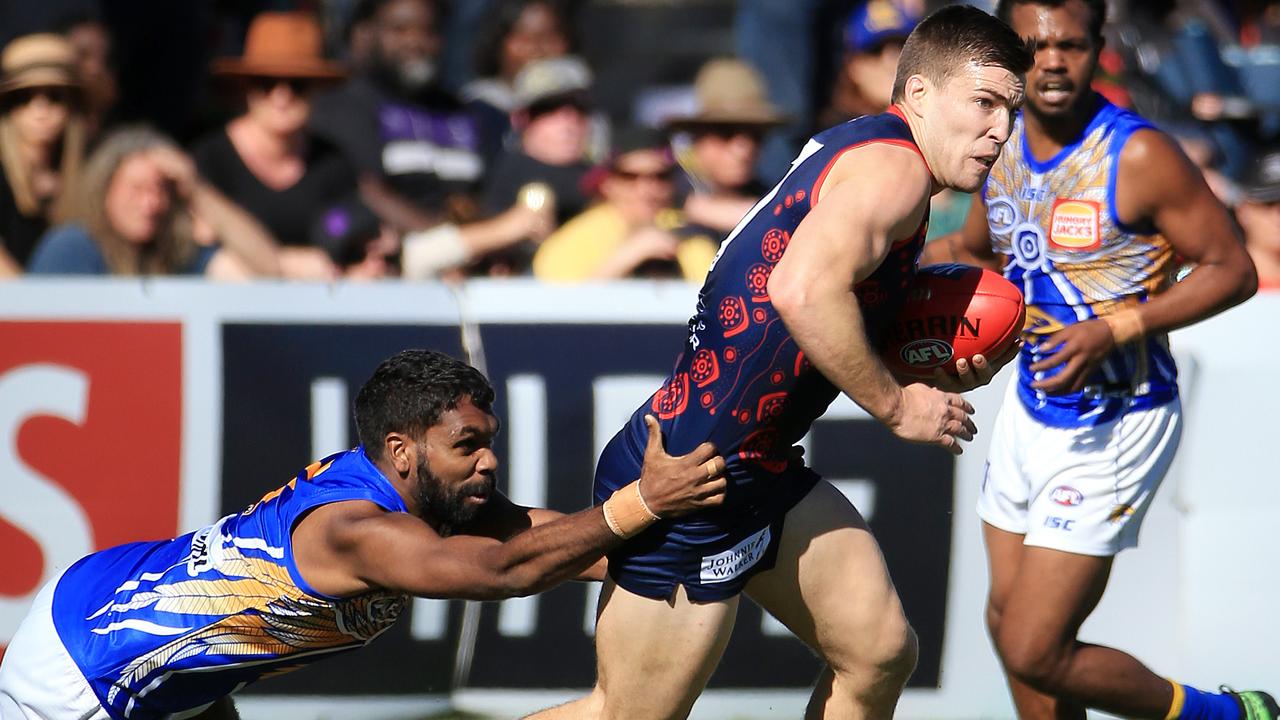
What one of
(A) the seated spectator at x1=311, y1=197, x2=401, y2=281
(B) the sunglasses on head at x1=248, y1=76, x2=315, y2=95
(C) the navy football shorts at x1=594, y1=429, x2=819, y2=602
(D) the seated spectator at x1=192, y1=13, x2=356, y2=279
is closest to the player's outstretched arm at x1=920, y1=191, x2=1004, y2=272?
(C) the navy football shorts at x1=594, y1=429, x2=819, y2=602

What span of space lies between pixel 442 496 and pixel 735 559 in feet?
2.44

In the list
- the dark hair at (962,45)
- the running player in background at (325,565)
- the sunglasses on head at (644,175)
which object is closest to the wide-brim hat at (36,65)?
the sunglasses on head at (644,175)

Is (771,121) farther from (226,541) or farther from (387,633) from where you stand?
(226,541)

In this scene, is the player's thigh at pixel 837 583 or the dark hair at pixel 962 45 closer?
the dark hair at pixel 962 45

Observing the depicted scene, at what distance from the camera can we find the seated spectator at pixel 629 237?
22.8ft

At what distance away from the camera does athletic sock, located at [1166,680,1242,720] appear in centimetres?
→ 490

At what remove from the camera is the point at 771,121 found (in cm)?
807

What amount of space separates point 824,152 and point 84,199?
400 cm

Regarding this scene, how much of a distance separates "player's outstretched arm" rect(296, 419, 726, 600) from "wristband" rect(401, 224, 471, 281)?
3.39 meters

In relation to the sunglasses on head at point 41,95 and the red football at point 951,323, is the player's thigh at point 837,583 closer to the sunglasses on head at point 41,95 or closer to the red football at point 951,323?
the red football at point 951,323

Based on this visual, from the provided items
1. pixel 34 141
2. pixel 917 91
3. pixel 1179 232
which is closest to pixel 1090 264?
pixel 1179 232

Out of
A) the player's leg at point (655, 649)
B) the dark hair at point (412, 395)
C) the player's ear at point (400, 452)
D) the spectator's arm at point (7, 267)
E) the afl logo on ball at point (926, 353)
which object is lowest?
the player's leg at point (655, 649)

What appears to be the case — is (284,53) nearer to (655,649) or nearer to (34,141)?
(34,141)

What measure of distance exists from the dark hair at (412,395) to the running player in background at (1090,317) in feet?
5.53
